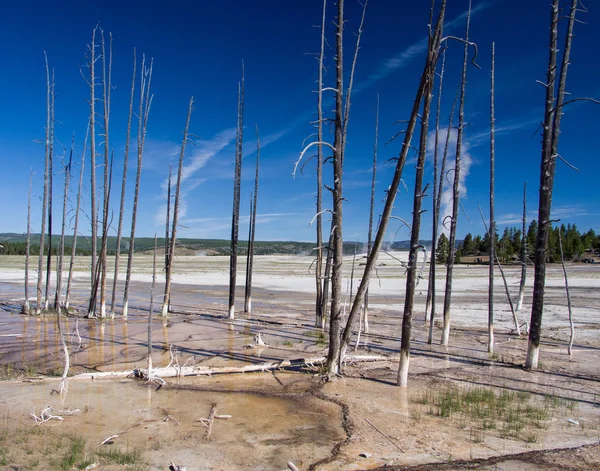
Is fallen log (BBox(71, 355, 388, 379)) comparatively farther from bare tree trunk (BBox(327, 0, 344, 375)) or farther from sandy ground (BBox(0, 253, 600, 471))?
bare tree trunk (BBox(327, 0, 344, 375))

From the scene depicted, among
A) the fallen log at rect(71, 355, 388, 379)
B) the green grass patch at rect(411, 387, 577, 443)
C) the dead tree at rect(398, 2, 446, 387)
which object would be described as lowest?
the fallen log at rect(71, 355, 388, 379)

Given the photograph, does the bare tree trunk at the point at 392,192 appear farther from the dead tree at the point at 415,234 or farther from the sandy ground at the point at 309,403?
the sandy ground at the point at 309,403

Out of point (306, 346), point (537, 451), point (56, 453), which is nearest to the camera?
→ point (56, 453)

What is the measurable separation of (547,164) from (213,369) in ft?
30.0

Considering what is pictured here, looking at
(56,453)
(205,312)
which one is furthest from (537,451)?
(205,312)

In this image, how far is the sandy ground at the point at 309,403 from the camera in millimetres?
5961

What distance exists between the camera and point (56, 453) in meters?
5.79

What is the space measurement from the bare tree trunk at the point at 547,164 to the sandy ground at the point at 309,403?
1.08m

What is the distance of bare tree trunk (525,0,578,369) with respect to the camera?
10.6m

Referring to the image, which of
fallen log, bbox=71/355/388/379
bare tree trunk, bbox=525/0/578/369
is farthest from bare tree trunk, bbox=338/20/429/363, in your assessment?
bare tree trunk, bbox=525/0/578/369

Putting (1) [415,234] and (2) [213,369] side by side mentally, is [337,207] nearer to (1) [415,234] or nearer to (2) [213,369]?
(1) [415,234]

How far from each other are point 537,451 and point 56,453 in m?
6.39

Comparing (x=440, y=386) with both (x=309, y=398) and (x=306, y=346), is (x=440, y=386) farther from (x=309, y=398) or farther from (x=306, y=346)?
(x=306, y=346)

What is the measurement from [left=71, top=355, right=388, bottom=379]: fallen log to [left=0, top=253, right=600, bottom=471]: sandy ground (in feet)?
0.90
